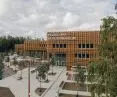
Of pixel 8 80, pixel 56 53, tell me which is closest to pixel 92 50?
pixel 56 53

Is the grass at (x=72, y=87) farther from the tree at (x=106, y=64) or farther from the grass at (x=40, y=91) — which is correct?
the tree at (x=106, y=64)

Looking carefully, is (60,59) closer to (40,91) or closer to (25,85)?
(25,85)

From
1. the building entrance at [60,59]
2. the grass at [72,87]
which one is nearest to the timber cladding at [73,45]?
the building entrance at [60,59]

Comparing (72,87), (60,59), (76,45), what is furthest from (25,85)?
(60,59)

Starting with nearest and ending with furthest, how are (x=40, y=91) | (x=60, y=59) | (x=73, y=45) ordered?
(x=40, y=91)
(x=73, y=45)
(x=60, y=59)

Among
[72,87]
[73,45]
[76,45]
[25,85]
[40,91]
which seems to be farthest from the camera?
[73,45]

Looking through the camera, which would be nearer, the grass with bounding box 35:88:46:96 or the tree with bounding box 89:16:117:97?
the tree with bounding box 89:16:117:97

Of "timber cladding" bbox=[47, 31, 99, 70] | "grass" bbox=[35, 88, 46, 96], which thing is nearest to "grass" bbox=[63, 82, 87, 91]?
"grass" bbox=[35, 88, 46, 96]

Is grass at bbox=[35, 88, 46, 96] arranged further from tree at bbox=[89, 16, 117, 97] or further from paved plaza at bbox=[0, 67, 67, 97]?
tree at bbox=[89, 16, 117, 97]

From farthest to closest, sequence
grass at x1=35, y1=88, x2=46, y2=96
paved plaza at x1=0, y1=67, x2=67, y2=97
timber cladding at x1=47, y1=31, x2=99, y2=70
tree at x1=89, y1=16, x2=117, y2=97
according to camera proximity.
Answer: timber cladding at x1=47, y1=31, x2=99, y2=70
grass at x1=35, y1=88, x2=46, y2=96
paved plaza at x1=0, y1=67, x2=67, y2=97
tree at x1=89, y1=16, x2=117, y2=97

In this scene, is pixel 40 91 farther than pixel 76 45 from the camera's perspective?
No

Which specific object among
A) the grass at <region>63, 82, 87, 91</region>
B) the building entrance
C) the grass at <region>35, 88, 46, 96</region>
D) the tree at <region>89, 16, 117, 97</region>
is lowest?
the grass at <region>35, 88, 46, 96</region>

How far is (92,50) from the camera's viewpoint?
2788 inches

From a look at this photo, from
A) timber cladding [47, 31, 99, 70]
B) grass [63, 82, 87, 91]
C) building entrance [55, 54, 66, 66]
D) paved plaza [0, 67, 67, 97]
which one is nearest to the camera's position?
paved plaza [0, 67, 67, 97]
